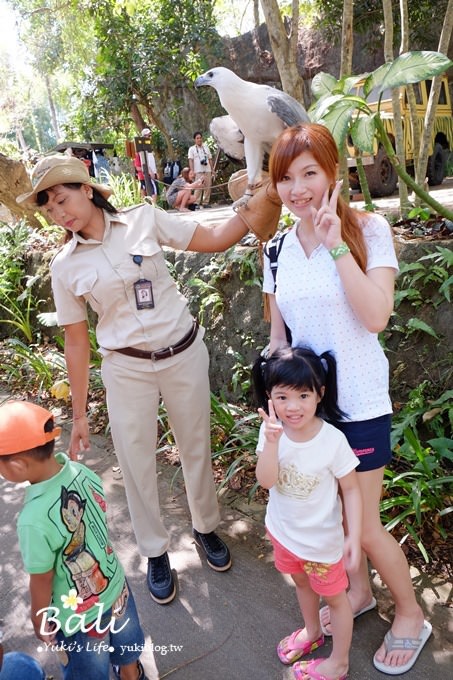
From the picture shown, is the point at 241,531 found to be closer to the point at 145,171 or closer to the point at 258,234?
the point at 258,234

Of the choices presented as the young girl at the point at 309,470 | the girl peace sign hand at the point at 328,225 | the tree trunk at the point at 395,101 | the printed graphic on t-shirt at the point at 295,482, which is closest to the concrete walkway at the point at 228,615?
the young girl at the point at 309,470

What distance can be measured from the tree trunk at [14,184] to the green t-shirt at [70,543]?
667 centimetres

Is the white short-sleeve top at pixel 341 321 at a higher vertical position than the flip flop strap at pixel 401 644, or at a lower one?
higher

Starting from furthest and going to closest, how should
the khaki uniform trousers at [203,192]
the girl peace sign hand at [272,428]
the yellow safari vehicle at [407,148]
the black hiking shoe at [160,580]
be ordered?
the khaki uniform trousers at [203,192], the yellow safari vehicle at [407,148], the black hiking shoe at [160,580], the girl peace sign hand at [272,428]

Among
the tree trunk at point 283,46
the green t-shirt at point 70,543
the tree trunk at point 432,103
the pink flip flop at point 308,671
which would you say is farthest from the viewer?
the tree trunk at point 283,46

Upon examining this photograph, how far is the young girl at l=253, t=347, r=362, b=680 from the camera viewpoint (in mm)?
1611

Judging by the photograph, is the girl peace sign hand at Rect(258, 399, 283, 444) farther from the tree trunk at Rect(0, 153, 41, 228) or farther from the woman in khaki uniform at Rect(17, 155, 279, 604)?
the tree trunk at Rect(0, 153, 41, 228)

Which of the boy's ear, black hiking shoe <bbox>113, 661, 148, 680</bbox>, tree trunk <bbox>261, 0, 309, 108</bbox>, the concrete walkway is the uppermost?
tree trunk <bbox>261, 0, 309, 108</bbox>

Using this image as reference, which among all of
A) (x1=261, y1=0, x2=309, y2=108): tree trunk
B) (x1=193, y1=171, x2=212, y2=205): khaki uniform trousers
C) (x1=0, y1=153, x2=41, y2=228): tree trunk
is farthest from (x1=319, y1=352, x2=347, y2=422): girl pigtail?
(x1=193, y1=171, x2=212, y2=205): khaki uniform trousers

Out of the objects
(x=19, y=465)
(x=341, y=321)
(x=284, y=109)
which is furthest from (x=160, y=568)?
(x=284, y=109)

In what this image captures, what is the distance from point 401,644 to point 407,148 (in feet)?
23.4

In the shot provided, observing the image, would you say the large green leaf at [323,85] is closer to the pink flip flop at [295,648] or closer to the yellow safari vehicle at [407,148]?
the pink flip flop at [295,648]

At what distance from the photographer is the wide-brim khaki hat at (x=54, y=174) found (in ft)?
6.59

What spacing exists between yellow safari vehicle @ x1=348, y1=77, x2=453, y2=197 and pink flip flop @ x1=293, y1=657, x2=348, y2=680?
20.6 feet
